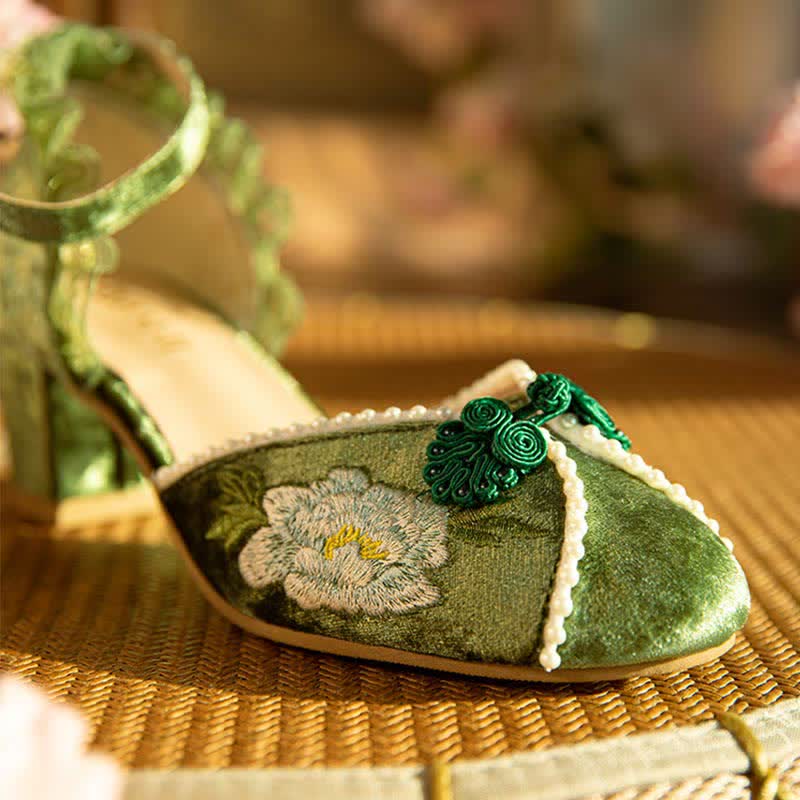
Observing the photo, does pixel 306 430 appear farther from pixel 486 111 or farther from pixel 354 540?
pixel 486 111

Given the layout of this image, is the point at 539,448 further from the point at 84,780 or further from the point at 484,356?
the point at 484,356

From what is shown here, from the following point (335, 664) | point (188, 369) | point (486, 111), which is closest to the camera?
point (335, 664)

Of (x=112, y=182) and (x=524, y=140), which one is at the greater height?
(x=112, y=182)

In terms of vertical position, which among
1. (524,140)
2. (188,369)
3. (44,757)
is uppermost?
(44,757)

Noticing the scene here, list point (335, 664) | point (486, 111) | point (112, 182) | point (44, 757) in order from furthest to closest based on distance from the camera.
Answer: point (486, 111), point (112, 182), point (335, 664), point (44, 757)

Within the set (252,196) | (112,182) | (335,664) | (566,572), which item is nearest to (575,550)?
(566,572)

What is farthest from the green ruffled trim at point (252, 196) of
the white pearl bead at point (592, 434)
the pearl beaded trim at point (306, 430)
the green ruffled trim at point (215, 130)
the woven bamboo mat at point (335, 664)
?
the white pearl bead at point (592, 434)

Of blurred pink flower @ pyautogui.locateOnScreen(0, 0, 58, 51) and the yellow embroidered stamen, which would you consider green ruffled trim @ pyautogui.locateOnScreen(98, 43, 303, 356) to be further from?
the yellow embroidered stamen
